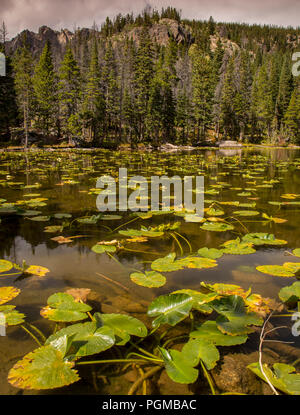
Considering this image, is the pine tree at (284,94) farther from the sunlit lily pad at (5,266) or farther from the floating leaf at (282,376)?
the floating leaf at (282,376)

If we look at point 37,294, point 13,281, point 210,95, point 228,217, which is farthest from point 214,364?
point 210,95

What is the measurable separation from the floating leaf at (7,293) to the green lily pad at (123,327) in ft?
1.99

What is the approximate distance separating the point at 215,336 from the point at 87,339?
582 mm

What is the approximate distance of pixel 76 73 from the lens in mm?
22219

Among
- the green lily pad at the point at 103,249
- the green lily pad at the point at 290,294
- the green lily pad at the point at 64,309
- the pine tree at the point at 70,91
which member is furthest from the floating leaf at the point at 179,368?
the pine tree at the point at 70,91

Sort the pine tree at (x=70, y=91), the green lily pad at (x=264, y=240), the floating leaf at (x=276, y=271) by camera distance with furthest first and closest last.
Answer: the pine tree at (x=70, y=91)
the green lily pad at (x=264, y=240)
the floating leaf at (x=276, y=271)

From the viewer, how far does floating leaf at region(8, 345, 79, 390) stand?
3.12 ft

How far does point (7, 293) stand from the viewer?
1.59 meters

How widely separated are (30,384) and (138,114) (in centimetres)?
3176

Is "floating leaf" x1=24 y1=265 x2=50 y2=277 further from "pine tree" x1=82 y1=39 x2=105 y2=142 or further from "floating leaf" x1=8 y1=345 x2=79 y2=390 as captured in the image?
"pine tree" x1=82 y1=39 x2=105 y2=142

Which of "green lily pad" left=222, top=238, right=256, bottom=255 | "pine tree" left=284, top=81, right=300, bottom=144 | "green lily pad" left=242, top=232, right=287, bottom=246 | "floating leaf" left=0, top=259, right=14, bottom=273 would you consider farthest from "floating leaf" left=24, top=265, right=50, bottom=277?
"pine tree" left=284, top=81, right=300, bottom=144

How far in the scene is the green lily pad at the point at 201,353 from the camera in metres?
1.06

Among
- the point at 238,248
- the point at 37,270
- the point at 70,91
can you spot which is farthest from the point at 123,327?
the point at 70,91

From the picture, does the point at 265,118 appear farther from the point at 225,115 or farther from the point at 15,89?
the point at 15,89
